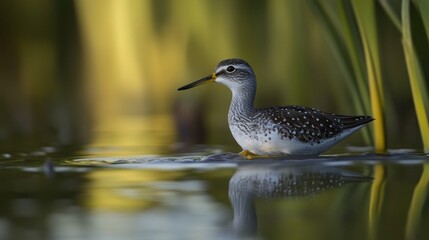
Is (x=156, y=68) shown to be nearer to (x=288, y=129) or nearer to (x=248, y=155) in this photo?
(x=248, y=155)

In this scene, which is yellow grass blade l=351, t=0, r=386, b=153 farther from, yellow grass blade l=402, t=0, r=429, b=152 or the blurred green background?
the blurred green background

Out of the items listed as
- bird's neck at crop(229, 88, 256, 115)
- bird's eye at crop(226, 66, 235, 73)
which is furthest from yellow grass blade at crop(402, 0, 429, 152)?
bird's eye at crop(226, 66, 235, 73)

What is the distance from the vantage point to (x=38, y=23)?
1630 centimetres

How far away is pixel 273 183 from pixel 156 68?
8.89 metres

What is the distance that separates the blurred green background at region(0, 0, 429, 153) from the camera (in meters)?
10.9

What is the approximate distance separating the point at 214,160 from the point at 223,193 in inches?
70.9

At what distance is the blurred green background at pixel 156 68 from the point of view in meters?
10.9

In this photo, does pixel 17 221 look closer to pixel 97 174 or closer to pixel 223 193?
pixel 223 193

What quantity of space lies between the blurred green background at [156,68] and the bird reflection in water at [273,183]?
137 centimetres

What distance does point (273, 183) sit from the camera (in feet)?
21.9

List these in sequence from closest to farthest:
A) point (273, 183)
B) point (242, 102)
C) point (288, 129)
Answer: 1. point (273, 183)
2. point (288, 129)
3. point (242, 102)

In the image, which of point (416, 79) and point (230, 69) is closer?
point (416, 79)

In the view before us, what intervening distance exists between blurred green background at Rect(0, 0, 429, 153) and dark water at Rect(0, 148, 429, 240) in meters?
1.18

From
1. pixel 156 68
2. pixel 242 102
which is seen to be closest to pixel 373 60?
pixel 242 102
